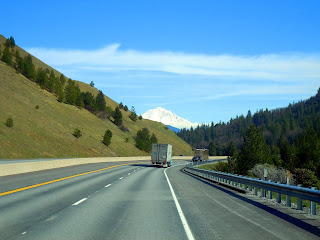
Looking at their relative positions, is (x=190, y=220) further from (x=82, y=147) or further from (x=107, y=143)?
(x=107, y=143)

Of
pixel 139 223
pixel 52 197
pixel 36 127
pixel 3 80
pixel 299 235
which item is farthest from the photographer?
pixel 3 80

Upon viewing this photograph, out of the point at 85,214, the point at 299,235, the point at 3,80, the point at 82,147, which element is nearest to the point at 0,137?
the point at 82,147

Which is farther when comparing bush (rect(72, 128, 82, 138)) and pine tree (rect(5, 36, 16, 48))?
pine tree (rect(5, 36, 16, 48))

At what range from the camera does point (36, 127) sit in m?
79.3

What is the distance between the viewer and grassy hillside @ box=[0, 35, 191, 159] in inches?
2660

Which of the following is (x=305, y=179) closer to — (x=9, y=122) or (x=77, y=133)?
(x=77, y=133)

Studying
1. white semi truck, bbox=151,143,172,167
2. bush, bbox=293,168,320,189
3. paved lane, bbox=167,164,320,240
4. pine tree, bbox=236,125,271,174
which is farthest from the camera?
pine tree, bbox=236,125,271,174

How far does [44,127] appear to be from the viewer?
272 ft

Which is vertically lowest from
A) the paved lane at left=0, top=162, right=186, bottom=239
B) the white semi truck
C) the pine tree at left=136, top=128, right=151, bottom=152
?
the paved lane at left=0, top=162, right=186, bottom=239

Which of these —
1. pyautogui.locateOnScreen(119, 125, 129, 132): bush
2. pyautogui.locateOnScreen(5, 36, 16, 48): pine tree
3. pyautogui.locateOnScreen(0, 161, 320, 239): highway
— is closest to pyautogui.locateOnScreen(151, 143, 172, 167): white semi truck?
pyautogui.locateOnScreen(0, 161, 320, 239): highway

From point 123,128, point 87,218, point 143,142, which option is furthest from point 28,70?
point 87,218

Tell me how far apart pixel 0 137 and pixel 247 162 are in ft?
206

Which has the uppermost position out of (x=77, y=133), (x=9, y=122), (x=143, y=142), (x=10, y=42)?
(x=10, y=42)

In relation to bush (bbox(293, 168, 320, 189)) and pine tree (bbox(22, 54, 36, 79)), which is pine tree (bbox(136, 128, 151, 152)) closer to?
pine tree (bbox(22, 54, 36, 79))
